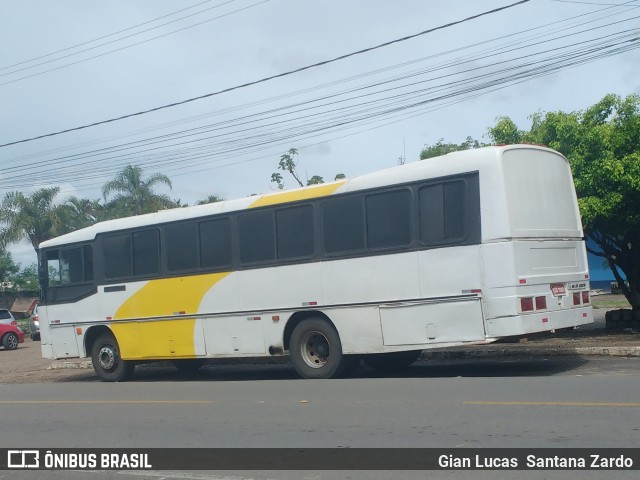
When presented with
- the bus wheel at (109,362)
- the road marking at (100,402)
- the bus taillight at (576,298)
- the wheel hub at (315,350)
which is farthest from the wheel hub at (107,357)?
the bus taillight at (576,298)

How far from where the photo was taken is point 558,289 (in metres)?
12.7

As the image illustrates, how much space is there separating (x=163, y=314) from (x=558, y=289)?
305 inches

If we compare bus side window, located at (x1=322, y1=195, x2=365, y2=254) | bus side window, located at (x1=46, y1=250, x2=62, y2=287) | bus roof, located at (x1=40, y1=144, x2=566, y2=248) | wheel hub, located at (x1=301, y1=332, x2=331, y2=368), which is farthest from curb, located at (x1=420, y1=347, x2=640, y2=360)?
bus side window, located at (x1=46, y1=250, x2=62, y2=287)

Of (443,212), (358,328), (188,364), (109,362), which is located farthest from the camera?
(188,364)

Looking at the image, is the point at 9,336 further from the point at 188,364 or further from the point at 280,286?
A: the point at 280,286

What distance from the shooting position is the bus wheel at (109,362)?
17281mm

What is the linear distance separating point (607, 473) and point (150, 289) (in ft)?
37.7

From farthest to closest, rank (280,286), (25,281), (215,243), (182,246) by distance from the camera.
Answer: (25,281) < (182,246) < (215,243) < (280,286)

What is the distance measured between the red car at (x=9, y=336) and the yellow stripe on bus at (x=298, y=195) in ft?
65.4

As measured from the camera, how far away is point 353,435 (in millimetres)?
8641

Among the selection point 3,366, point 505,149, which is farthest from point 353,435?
point 3,366

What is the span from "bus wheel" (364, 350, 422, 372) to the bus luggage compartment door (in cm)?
215

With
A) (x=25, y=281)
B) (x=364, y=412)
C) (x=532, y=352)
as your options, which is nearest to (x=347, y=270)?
(x=364, y=412)

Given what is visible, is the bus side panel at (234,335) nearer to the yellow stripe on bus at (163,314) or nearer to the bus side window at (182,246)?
the yellow stripe on bus at (163,314)
